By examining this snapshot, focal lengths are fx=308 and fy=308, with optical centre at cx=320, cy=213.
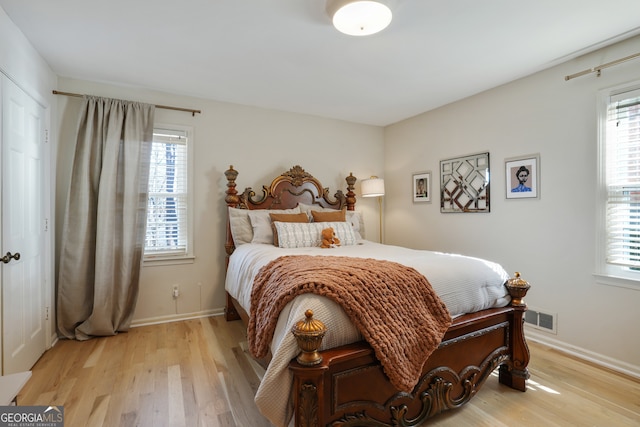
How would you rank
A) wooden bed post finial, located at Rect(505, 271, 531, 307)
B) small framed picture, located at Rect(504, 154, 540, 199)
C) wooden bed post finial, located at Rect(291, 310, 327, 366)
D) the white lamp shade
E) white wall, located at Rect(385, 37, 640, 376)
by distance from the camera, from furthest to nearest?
the white lamp shade < small framed picture, located at Rect(504, 154, 540, 199) < white wall, located at Rect(385, 37, 640, 376) < wooden bed post finial, located at Rect(505, 271, 531, 307) < wooden bed post finial, located at Rect(291, 310, 327, 366)

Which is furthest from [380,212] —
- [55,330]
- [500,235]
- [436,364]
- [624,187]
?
[55,330]

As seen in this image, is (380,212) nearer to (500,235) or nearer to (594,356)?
(500,235)

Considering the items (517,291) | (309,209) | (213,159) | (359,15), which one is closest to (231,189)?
(213,159)

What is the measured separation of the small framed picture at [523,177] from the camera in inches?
109

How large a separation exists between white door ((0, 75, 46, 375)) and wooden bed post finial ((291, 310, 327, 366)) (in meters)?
1.97

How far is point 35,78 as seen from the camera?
2.38 m

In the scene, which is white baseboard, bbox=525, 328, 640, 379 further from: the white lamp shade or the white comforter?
the white lamp shade

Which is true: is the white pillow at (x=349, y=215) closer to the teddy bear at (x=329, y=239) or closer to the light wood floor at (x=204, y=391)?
the teddy bear at (x=329, y=239)

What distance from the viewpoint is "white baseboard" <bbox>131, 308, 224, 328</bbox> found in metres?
3.14

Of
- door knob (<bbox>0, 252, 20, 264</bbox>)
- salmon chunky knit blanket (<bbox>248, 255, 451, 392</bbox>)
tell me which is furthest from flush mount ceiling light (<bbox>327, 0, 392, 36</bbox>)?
door knob (<bbox>0, 252, 20, 264</bbox>)

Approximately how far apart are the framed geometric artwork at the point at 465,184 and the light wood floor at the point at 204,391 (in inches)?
56.7

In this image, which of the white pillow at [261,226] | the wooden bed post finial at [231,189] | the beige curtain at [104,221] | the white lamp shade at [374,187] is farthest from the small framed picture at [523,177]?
the beige curtain at [104,221]

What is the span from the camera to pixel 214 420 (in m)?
1.71

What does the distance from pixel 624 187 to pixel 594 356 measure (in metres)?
1.31
